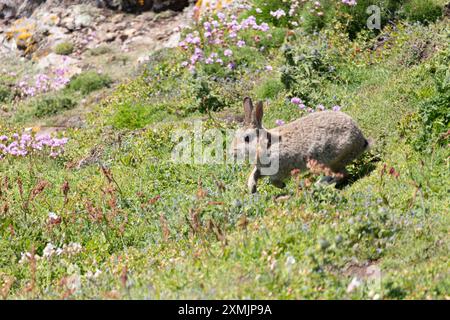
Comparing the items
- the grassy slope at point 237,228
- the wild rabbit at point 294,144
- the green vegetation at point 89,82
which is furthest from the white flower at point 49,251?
the green vegetation at point 89,82

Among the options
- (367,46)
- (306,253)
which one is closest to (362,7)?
(367,46)

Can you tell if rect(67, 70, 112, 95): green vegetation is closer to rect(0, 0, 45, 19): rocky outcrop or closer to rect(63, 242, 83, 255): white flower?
rect(0, 0, 45, 19): rocky outcrop

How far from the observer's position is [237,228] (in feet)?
21.4

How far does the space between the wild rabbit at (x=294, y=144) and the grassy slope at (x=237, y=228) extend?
0.32m

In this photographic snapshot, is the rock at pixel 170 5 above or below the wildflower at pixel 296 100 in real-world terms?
below

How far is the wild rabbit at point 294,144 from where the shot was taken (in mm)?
7766

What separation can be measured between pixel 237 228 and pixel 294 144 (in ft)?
5.75

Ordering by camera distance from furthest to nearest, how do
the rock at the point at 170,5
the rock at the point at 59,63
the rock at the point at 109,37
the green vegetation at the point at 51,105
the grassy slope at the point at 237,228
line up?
the rock at the point at 170,5
the rock at the point at 109,37
the rock at the point at 59,63
the green vegetation at the point at 51,105
the grassy slope at the point at 237,228

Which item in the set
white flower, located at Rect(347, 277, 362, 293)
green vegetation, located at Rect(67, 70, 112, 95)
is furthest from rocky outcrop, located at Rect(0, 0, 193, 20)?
white flower, located at Rect(347, 277, 362, 293)

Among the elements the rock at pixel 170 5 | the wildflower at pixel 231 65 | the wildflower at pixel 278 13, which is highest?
the wildflower at pixel 278 13

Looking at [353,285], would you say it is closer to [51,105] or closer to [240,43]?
[240,43]

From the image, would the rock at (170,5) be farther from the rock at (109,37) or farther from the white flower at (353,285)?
the white flower at (353,285)
